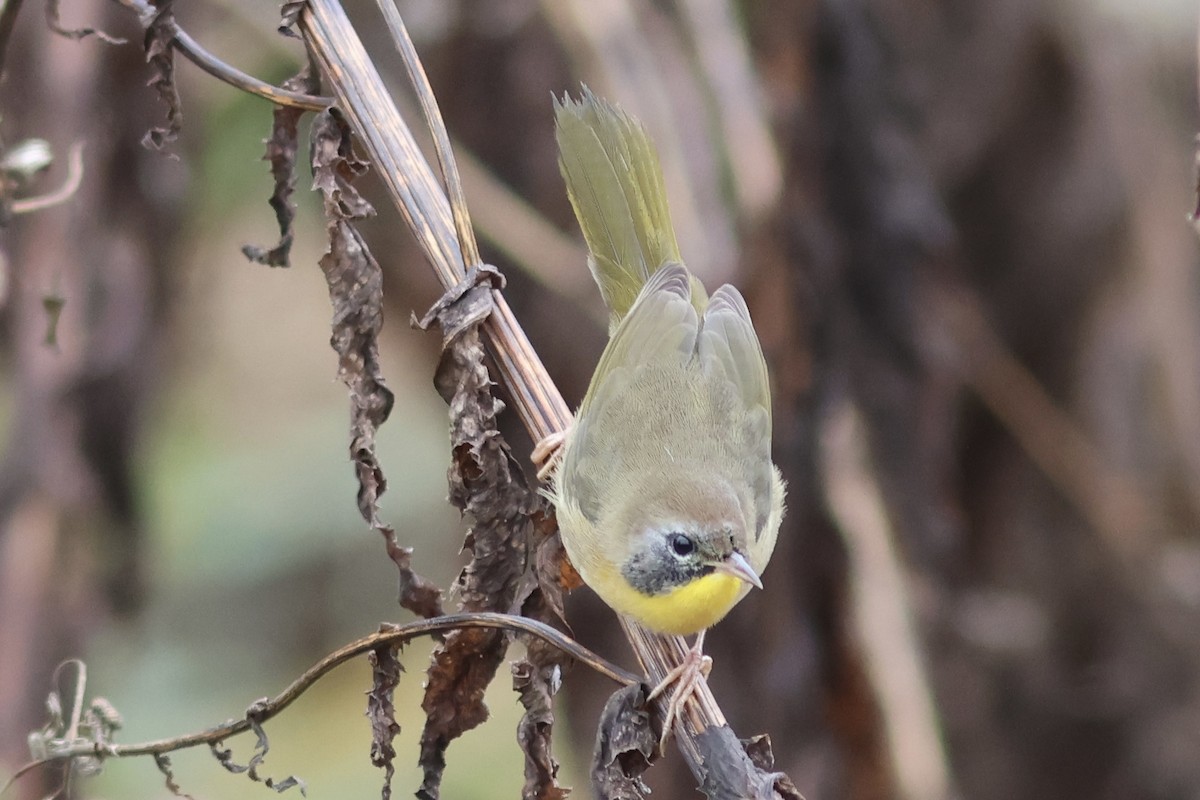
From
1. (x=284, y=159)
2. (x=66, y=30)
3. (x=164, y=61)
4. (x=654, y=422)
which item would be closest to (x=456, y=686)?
(x=284, y=159)

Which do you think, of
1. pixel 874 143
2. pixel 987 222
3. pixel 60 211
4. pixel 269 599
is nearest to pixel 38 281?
pixel 60 211

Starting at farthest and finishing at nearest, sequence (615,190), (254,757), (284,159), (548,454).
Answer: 1. (615,190)
2. (548,454)
3. (284,159)
4. (254,757)

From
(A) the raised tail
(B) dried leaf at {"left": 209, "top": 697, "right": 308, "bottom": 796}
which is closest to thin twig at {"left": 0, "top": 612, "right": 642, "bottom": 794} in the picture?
(B) dried leaf at {"left": 209, "top": 697, "right": 308, "bottom": 796}

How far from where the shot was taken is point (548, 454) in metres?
2.84

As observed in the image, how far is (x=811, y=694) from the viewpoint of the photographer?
368cm

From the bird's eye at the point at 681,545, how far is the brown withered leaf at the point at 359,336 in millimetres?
744

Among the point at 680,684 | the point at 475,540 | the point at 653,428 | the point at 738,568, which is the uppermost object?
the point at 653,428

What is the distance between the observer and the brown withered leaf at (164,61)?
7.07 feet

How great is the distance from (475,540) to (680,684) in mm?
437

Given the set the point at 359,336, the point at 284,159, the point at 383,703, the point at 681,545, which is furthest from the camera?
the point at 681,545

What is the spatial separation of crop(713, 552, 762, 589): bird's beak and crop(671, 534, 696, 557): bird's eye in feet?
0.22

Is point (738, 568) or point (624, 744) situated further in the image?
point (738, 568)

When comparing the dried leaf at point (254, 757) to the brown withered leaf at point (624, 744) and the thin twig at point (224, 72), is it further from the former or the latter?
the thin twig at point (224, 72)

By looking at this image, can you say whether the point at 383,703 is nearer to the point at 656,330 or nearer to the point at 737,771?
the point at 737,771
